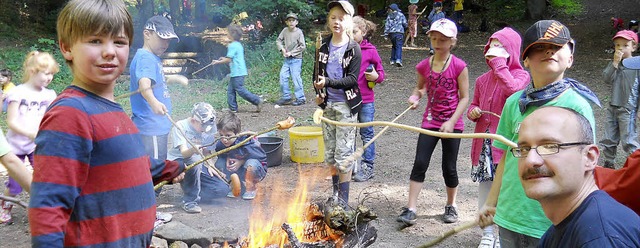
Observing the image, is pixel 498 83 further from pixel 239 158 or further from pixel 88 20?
pixel 88 20

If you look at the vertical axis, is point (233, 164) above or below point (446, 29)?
below

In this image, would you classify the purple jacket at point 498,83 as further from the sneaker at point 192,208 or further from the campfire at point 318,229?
the sneaker at point 192,208

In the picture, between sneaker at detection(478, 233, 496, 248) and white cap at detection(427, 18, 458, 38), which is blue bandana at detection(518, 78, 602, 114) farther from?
sneaker at detection(478, 233, 496, 248)

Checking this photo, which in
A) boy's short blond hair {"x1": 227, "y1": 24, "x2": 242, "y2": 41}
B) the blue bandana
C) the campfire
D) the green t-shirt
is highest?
boy's short blond hair {"x1": 227, "y1": 24, "x2": 242, "y2": 41}

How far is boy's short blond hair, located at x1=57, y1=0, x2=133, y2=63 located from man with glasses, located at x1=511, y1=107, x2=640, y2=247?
167 cm

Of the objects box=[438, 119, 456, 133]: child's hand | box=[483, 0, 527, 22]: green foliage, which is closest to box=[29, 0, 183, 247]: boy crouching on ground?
box=[438, 119, 456, 133]: child's hand

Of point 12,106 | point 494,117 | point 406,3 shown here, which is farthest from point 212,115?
point 406,3

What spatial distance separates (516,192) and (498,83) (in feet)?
5.08

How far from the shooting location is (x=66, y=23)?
2.32 meters

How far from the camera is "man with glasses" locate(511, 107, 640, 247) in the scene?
1868 mm

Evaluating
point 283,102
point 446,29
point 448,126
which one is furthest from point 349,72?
point 283,102

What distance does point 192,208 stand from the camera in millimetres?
6027

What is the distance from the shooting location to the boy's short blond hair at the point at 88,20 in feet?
7.48

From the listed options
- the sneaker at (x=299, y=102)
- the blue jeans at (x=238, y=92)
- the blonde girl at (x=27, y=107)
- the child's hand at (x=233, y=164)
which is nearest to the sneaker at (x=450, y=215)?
the child's hand at (x=233, y=164)
